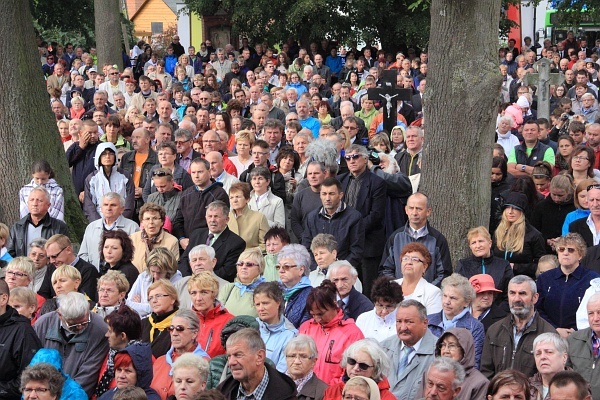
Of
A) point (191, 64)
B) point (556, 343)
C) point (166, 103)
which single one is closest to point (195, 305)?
point (556, 343)

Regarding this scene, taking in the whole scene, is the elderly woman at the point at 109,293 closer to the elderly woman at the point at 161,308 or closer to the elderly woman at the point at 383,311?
the elderly woman at the point at 161,308

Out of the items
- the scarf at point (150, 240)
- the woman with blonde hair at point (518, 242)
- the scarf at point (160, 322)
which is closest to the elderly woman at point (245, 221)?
the scarf at point (150, 240)

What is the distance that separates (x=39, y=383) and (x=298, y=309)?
2.56 m

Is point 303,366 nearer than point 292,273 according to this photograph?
Yes

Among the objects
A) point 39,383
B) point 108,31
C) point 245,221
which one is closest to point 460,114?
point 245,221

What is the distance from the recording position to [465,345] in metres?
8.27

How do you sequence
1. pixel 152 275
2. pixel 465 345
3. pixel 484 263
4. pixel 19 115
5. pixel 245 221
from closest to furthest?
pixel 465 345 → pixel 152 275 → pixel 484 263 → pixel 245 221 → pixel 19 115

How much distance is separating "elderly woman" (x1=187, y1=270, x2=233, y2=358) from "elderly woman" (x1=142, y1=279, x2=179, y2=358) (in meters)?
0.17

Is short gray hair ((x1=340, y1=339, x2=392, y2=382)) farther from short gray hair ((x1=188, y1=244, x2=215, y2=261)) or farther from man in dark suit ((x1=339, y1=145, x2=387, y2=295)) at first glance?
man in dark suit ((x1=339, y1=145, x2=387, y2=295))

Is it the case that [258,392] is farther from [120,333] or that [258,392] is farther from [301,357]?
[120,333]

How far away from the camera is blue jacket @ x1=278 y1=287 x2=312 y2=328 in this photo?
966 cm

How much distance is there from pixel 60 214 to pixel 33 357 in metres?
4.42

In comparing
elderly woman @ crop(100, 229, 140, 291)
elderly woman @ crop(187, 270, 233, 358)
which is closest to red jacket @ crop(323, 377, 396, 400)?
elderly woman @ crop(187, 270, 233, 358)

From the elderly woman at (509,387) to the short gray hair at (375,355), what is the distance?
0.72 meters
